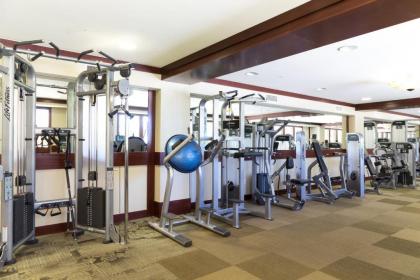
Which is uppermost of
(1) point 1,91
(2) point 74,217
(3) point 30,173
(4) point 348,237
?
(1) point 1,91

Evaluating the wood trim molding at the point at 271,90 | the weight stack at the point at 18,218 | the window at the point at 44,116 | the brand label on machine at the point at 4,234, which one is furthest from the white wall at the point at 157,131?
the window at the point at 44,116

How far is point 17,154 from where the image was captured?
3424mm

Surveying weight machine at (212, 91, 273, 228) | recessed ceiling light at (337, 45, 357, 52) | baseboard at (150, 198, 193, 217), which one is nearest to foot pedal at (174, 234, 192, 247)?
weight machine at (212, 91, 273, 228)

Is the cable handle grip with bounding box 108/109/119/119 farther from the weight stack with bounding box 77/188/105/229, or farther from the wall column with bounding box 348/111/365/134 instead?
the wall column with bounding box 348/111/365/134

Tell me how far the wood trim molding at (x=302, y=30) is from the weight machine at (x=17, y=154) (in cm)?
200

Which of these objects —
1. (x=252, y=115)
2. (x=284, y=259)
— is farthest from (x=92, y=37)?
(x=252, y=115)

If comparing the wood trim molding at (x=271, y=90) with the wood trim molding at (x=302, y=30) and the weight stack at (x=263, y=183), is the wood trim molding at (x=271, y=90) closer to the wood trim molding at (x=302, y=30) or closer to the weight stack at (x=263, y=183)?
the wood trim molding at (x=302, y=30)

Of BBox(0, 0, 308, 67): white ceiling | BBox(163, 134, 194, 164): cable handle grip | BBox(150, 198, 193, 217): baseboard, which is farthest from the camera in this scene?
BBox(150, 198, 193, 217): baseboard

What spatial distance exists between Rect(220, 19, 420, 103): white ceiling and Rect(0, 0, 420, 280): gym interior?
3 centimetres

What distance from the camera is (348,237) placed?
371 cm

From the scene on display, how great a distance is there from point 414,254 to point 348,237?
73 centimetres

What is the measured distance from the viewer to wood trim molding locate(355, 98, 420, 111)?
24.7ft

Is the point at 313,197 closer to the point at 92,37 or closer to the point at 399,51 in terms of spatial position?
the point at 399,51

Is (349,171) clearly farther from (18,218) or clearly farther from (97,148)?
(18,218)
